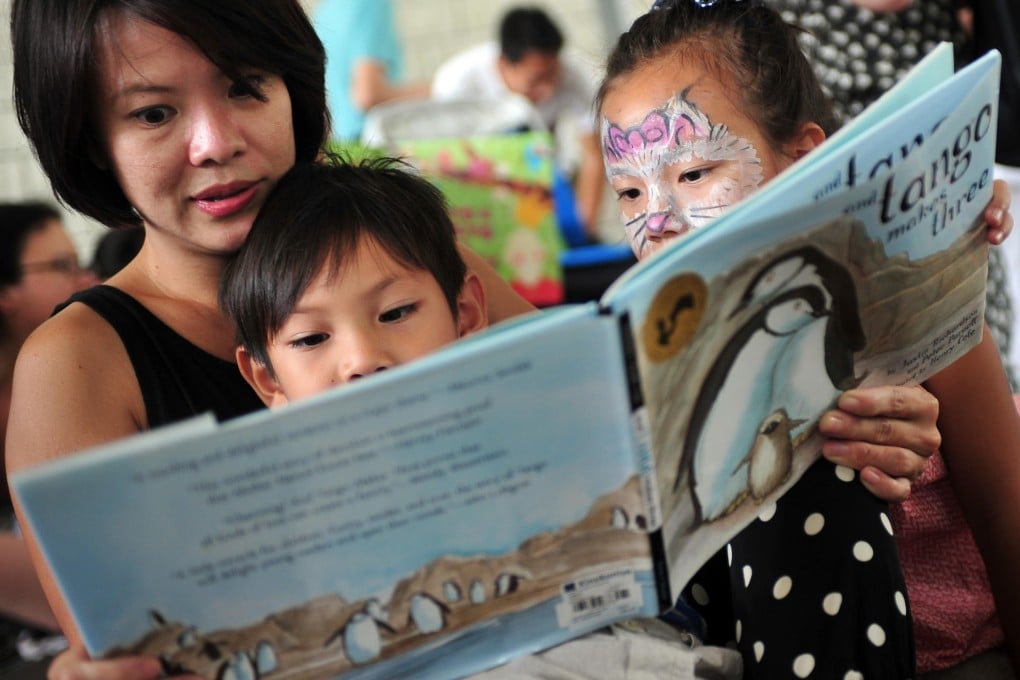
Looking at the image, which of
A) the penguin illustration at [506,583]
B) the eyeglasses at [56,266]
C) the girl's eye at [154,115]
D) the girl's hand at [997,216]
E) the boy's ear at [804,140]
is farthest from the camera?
the eyeglasses at [56,266]

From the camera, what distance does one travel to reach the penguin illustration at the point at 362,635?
2.62ft

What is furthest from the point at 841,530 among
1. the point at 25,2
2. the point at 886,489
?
the point at 25,2

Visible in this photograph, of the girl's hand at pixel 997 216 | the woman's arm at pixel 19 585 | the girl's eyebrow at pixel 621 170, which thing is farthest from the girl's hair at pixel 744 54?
the woman's arm at pixel 19 585

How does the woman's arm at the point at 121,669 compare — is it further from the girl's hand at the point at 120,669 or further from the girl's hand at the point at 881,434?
the girl's hand at the point at 881,434

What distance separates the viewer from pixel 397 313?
3.70 ft

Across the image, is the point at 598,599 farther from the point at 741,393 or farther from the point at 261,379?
the point at 261,379

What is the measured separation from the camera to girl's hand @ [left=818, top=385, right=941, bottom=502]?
977 millimetres

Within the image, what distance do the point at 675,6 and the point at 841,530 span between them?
64 cm

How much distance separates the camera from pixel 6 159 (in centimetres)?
404

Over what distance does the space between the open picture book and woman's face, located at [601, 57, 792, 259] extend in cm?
26

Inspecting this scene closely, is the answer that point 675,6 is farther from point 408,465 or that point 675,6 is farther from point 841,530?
point 408,465

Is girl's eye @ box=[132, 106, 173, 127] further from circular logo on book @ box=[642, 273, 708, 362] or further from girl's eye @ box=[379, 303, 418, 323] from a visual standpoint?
circular logo on book @ box=[642, 273, 708, 362]

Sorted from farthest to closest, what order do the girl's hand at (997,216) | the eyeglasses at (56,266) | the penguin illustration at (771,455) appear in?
the eyeglasses at (56,266)
the girl's hand at (997,216)
the penguin illustration at (771,455)

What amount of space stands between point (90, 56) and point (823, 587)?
0.84m
